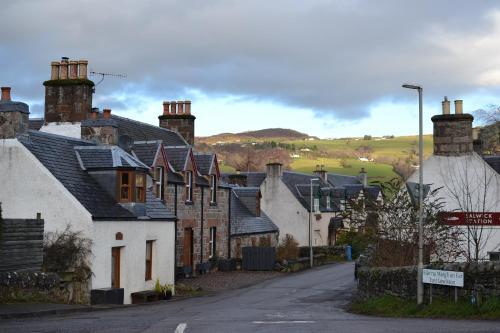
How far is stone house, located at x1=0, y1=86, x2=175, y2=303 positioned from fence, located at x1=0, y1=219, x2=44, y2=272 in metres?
0.94

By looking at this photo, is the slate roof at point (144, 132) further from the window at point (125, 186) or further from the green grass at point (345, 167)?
the green grass at point (345, 167)

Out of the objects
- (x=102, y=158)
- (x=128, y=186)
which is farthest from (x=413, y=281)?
(x=102, y=158)

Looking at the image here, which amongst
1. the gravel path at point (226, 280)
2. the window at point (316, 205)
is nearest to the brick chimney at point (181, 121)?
the gravel path at point (226, 280)

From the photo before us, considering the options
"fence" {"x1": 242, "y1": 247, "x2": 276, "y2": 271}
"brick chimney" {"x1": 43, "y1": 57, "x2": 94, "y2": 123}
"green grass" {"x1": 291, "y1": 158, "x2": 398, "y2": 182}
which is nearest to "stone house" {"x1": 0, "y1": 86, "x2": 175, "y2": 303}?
"brick chimney" {"x1": 43, "y1": 57, "x2": 94, "y2": 123}

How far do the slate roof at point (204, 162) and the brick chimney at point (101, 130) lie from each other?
25.9 ft

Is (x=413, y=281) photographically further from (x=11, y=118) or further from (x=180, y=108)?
(x=180, y=108)

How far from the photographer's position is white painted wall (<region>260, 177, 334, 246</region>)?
199 feet

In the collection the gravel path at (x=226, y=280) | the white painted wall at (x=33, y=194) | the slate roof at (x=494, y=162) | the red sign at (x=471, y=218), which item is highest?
the slate roof at (x=494, y=162)

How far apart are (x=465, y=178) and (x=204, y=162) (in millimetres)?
18509

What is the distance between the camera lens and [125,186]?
2811cm

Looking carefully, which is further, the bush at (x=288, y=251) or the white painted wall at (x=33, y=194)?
the bush at (x=288, y=251)

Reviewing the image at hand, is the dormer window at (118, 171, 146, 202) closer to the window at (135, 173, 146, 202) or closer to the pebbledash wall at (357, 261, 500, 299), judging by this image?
the window at (135, 173, 146, 202)

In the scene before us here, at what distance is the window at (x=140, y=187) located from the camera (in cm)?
2848

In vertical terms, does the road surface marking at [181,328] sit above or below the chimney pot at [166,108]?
below
